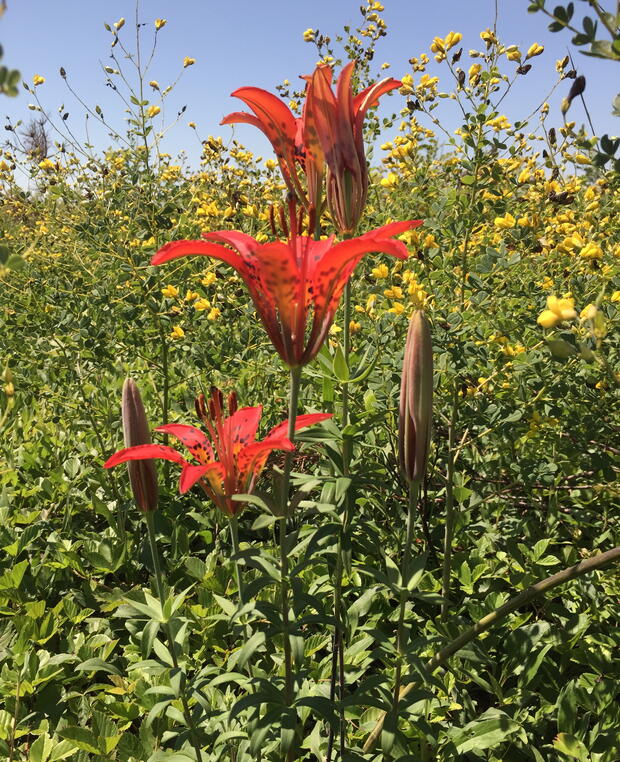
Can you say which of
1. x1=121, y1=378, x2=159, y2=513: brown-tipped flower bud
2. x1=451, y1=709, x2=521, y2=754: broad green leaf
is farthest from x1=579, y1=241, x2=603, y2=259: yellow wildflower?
x1=121, y1=378, x2=159, y2=513: brown-tipped flower bud

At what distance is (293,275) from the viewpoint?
79cm

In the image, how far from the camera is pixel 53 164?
329 centimetres

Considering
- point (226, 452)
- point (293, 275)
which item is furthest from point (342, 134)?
point (226, 452)

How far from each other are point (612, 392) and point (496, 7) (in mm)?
1266

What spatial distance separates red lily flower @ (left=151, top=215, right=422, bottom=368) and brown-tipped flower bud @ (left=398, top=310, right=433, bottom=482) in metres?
0.12

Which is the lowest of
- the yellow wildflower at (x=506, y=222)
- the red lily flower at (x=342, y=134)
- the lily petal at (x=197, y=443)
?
the lily petal at (x=197, y=443)

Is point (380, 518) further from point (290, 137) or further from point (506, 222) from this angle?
point (290, 137)

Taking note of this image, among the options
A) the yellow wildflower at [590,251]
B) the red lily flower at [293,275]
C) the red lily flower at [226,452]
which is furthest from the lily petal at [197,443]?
the yellow wildflower at [590,251]

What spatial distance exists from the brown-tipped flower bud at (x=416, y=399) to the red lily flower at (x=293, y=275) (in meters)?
0.12

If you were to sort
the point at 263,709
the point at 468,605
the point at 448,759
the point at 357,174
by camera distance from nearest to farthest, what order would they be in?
1. the point at 357,174
2. the point at 263,709
3. the point at 448,759
4. the point at 468,605

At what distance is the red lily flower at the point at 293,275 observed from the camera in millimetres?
778

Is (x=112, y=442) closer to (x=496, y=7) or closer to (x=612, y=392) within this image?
(x=612, y=392)

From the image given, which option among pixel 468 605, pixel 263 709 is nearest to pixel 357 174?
pixel 263 709

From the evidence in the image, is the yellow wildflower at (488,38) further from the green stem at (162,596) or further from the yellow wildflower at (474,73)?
the green stem at (162,596)
